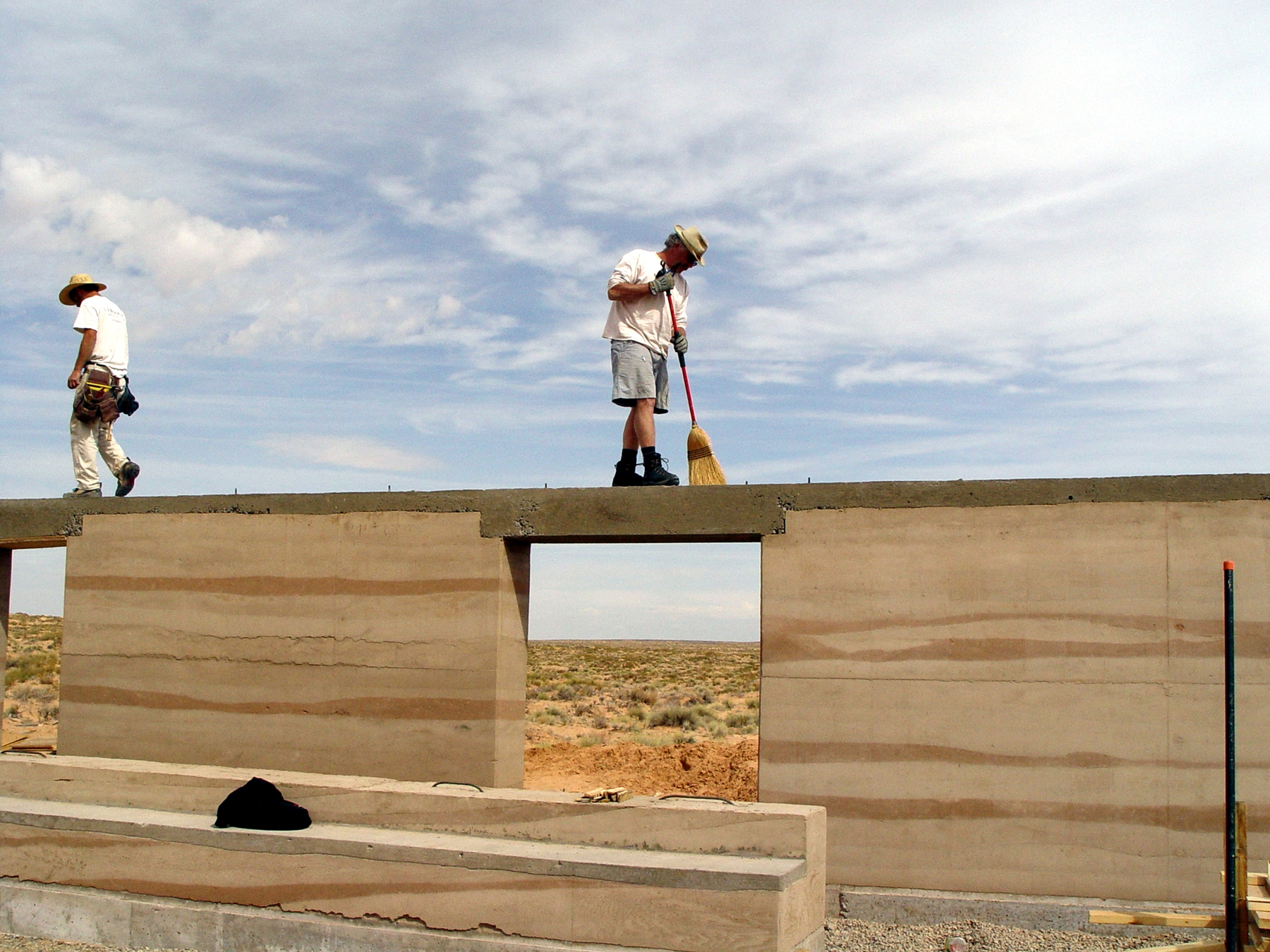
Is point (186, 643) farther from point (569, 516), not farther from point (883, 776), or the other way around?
point (883, 776)

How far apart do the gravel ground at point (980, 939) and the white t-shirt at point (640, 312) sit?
13.0ft

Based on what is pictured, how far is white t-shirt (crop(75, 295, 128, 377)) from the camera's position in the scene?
353 inches

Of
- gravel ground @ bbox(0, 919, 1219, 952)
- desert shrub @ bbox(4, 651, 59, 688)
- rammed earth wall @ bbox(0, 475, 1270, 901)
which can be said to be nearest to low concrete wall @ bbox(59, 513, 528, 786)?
rammed earth wall @ bbox(0, 475, 1270, 901)

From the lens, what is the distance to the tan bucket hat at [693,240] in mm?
7867

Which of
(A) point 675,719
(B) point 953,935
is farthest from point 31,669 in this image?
(B) point 953,935

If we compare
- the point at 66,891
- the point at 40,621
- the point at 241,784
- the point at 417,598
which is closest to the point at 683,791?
the point at 417,598

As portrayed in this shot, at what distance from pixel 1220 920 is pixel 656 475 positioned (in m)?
4.08

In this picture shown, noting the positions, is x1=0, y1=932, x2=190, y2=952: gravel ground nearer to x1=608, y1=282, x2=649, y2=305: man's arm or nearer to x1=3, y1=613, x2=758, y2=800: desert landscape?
x1=3, y1=613, x2=758, y2=800: desert landscape

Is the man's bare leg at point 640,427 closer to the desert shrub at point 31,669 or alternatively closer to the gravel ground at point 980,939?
the gravel ground at point 980,939

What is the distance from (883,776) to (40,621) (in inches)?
1887

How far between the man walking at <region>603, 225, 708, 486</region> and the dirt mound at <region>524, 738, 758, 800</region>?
3.36 metres

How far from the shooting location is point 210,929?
6.16 meters

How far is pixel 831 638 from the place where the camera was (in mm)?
6824

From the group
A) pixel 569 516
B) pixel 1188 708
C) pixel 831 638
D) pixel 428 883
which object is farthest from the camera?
pixel 569 516
